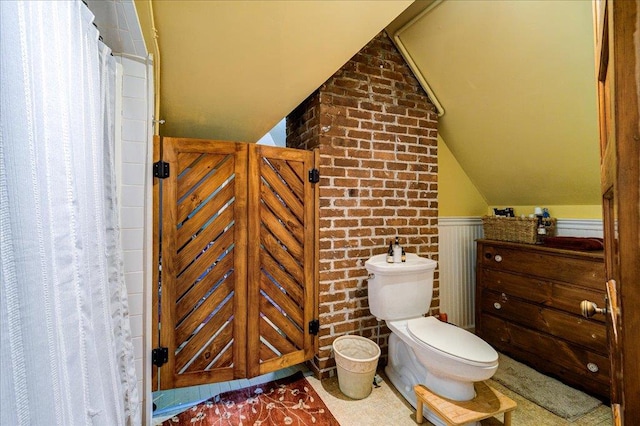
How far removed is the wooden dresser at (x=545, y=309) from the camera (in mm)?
1789

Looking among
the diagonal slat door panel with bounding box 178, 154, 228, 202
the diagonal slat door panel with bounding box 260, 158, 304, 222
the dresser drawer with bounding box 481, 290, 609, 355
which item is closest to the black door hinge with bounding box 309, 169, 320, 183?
the diagonal slat door panel with bounding box 260, 158, 304, 222

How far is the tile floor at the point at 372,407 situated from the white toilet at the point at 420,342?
119 mm

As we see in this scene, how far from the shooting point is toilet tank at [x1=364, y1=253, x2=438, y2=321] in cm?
187

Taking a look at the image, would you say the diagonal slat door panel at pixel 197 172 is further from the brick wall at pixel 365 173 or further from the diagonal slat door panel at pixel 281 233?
the brick wall at pixel 365 173

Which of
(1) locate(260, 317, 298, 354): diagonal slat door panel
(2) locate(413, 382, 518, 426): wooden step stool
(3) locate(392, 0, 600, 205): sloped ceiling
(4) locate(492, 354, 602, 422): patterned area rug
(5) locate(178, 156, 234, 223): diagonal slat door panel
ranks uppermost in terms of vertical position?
(3) locate(392, 0, 600, 205): sloped ceiling

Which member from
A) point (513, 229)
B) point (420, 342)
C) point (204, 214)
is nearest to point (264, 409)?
point (420, 342)

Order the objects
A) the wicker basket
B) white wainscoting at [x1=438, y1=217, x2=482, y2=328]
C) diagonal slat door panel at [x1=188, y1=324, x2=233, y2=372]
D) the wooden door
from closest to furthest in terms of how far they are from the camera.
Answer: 1. the wooden door
2. diagonal slat door panel at [x1=188, y1=324, x2=233, y2=372]
3. the wicker basket
4. white wainscoting at [x1=438, y1=217, x2=482, y2=328]

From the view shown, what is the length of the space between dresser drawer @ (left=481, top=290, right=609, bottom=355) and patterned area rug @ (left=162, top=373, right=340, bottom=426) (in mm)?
1619

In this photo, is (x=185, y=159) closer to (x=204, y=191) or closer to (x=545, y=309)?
(x=204, y=191)

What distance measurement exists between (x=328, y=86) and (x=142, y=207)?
4.76 feet

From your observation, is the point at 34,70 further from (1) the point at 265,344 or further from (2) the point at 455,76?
(2) the point at 455,76

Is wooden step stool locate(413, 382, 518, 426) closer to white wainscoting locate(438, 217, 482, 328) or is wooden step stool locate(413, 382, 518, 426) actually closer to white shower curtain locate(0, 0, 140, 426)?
white wainscoting locate(438, 217, 482, 328)

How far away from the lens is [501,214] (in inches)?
102

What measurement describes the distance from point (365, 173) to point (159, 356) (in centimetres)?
178
